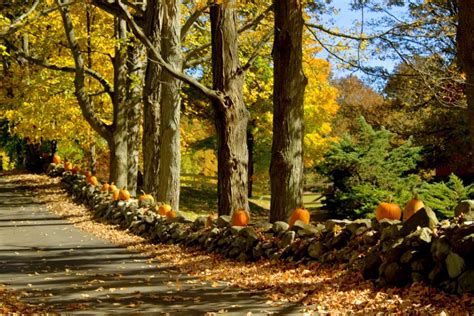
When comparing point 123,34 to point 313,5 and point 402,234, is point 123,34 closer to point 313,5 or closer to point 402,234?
point 313,5

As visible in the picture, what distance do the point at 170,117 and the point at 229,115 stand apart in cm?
370

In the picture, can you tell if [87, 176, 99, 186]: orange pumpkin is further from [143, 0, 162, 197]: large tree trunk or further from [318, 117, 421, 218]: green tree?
[318, 117, 421, 218]: green tree

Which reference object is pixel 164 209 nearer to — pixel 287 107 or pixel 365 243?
pixel 287 107

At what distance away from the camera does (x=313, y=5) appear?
44.9 ft

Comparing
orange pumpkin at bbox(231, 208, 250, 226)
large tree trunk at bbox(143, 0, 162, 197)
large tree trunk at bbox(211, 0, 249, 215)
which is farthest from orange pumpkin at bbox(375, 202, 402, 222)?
large tree trunk at bbox(143, 0, 162, 197)

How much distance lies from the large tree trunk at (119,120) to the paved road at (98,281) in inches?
210

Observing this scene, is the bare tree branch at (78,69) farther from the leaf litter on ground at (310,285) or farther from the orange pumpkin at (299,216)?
the orange pumpkin at (299,216)

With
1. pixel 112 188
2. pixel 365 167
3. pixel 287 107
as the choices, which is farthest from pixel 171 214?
pixel 365 167

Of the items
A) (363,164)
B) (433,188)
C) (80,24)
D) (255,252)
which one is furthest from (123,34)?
(255,252)

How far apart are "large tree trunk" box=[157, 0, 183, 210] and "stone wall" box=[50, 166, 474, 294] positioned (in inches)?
61.2

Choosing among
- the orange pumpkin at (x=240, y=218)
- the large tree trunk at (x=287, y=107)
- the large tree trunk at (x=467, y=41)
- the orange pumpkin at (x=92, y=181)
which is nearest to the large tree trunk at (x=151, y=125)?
the orange pumpkin at (x=92, y=181)

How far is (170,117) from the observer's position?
52.9 ft

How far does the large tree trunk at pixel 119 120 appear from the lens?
21.8 meters

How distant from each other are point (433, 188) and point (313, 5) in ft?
26.0
